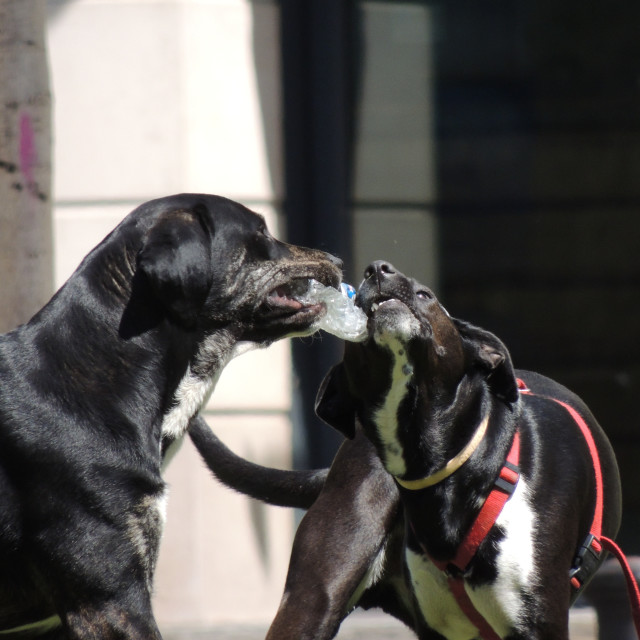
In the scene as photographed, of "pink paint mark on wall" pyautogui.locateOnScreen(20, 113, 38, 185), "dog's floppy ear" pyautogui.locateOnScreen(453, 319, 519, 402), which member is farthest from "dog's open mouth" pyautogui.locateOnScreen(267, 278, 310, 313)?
"pink paint mark on wall" pyautogui.locateOnScreen(20, 113, 38, 185)

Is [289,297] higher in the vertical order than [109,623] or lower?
higher

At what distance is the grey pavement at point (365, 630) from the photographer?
604 cm

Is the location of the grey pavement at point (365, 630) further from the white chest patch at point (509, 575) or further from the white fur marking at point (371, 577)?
the white chest patch at point (509, 575)

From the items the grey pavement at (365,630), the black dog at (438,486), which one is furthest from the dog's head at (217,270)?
the grey pavement at (365,630)

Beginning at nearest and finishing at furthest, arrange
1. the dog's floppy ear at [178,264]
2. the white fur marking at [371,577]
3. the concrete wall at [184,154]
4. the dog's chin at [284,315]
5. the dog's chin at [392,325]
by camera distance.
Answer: the dog's floppy ear at [178,264]
the dog's chin at [284,315]
the dog's chin at [392,325]
the white fur marking at [371,577]
the concrete wall at [184,154]

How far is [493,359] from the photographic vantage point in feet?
12.4

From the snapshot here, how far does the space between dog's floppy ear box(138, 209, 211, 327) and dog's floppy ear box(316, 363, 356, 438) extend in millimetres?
754

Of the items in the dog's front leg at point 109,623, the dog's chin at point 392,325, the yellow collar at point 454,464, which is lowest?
the dog's front leg at point 109,623

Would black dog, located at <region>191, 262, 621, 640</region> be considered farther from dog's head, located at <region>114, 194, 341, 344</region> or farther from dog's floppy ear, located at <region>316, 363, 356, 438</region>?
dog's head, located at <region>114, 194, 341, 344</region>

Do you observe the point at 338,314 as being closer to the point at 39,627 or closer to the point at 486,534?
the point at 486,534

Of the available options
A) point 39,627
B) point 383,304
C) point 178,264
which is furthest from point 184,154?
point 39,627

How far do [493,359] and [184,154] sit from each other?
2749 mm

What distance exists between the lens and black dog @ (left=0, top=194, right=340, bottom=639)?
3.06 meters

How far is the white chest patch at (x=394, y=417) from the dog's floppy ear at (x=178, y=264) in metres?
0.76
